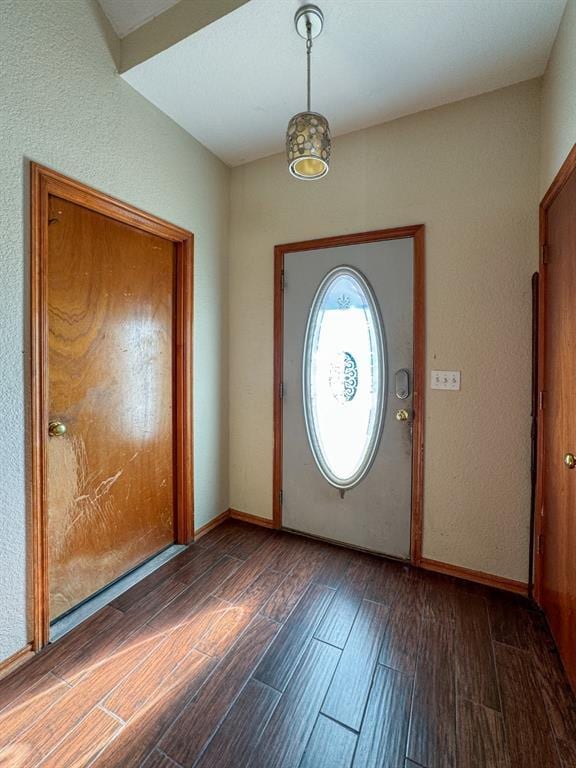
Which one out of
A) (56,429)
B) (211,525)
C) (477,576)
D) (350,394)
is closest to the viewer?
(56,429)

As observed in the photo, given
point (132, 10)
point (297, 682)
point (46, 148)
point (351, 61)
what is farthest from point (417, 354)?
point (132, 10)

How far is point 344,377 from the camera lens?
7.66 ft

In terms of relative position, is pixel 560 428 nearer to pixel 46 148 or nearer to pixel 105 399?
pixel 105 399

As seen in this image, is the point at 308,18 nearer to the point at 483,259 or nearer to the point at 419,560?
the point at 483,259

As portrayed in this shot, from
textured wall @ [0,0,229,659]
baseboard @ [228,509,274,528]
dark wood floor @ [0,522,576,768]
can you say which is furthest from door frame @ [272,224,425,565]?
textured wall @ [0,0,229,659]

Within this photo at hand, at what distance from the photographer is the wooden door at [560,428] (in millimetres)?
1387

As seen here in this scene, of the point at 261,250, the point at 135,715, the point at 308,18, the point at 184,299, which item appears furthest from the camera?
the point at 261,250

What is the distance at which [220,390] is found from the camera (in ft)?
8.82

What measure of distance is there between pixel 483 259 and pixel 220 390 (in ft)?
6.18

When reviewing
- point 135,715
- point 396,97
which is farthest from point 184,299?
point 135,715

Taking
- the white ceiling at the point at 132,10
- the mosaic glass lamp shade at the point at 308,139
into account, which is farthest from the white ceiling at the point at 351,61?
the mosaic glass lamp shade at the point at 308,139

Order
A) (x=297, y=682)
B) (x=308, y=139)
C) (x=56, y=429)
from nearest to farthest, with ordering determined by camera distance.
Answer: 1. (x=297, y=682)
2. (x=308, y=139)
3. (x=56, y=429)

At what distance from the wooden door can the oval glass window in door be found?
84 cm

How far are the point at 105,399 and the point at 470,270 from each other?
210 centimetres
